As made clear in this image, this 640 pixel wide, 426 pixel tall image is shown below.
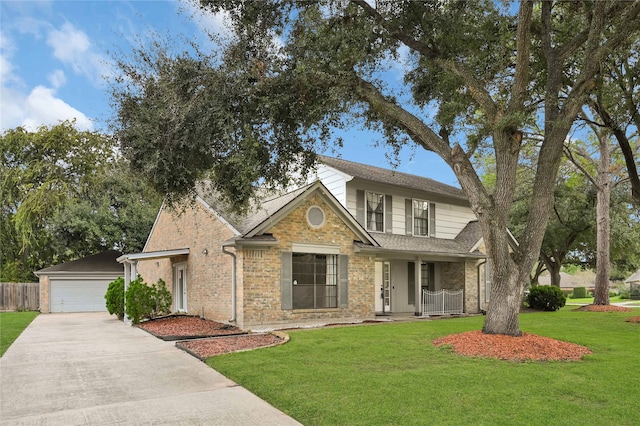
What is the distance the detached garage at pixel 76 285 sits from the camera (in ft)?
87.2

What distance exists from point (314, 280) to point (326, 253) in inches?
39.0

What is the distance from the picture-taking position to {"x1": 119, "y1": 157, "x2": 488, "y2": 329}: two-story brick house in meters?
14.6

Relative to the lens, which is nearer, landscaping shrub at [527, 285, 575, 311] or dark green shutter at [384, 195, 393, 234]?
dark green shutter at [384, 195, 393, 234]

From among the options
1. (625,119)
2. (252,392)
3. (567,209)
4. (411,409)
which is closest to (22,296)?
(252,392)

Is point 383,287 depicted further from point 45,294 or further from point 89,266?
point 45,294

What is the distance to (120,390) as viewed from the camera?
7160 millimetres

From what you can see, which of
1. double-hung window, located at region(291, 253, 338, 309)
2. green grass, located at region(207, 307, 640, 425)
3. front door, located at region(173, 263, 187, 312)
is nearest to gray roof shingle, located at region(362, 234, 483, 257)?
double-hung window, located at region(291, 253, 338, 309)

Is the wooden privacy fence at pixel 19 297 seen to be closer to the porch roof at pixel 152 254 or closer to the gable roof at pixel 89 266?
the gable roof at pixel 89 266

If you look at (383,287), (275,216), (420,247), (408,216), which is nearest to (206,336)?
(275,216)

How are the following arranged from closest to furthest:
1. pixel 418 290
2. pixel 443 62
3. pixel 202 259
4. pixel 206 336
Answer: pixel 443 62 < pixel 206 336 < pixel 202 259 < pixel 418 290

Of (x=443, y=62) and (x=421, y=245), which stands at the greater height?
(x=443, y=62)

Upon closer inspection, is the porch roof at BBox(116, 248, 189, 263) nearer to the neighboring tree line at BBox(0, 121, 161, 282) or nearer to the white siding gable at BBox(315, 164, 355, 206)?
the white siding gable at BBox(315, 164, 355, 206)

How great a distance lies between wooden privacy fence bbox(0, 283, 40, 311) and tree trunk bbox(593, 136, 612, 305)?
30.4m

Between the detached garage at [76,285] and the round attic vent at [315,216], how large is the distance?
1719 centimetres
